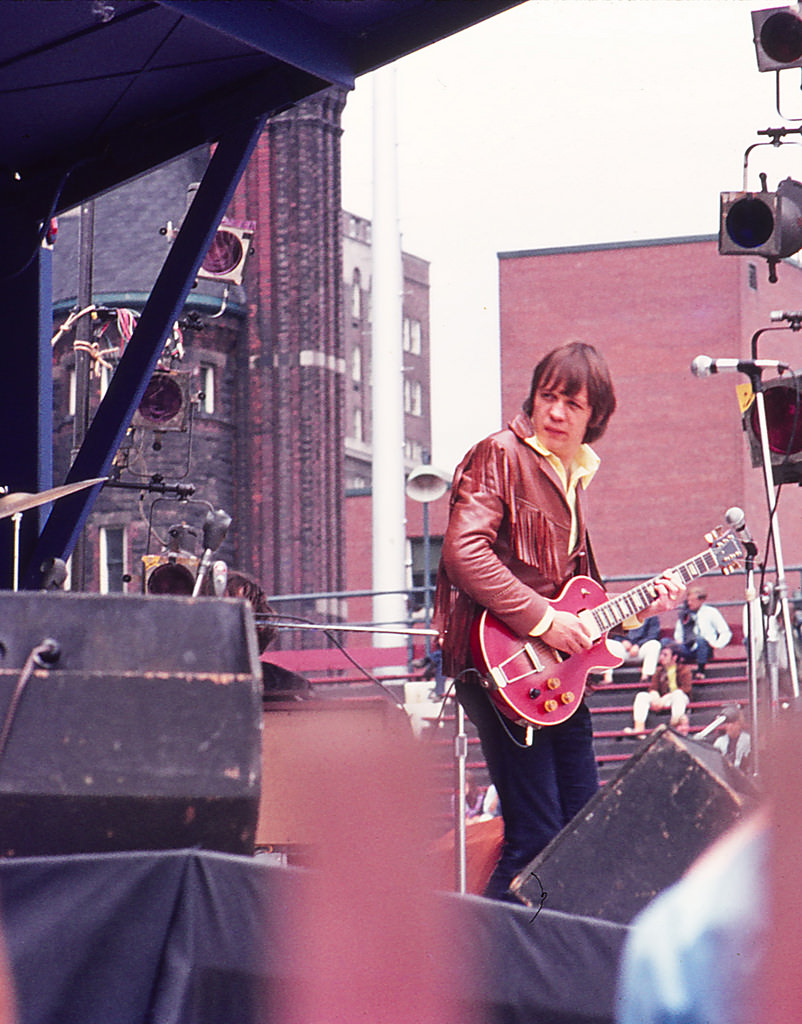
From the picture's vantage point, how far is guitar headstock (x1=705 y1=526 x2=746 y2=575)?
17.5ft

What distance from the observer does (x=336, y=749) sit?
9.88 ft

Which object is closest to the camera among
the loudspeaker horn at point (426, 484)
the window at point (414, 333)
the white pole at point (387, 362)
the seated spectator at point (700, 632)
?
the loudspeaker horn at point (426, 484)

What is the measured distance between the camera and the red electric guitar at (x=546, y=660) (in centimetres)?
377

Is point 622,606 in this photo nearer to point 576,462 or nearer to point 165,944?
point 576,462

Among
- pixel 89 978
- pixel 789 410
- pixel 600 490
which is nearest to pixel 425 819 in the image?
pixel 89 978

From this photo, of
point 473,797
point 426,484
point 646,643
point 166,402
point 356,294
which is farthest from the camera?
point 356,294

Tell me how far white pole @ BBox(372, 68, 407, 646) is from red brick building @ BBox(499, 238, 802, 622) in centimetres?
1331

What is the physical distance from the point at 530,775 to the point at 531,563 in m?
0.58

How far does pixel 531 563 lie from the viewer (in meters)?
3.90

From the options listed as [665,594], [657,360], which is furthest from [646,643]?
[657,360]

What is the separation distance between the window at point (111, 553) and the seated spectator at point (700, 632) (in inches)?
517

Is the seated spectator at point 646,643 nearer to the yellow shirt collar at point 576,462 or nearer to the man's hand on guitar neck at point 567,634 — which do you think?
the yellow shirt collar at point 576,462

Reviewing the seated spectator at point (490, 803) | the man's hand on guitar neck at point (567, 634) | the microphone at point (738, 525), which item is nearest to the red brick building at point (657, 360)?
the seated spectator at point (490, 803)

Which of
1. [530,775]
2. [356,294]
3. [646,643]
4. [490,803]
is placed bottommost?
[490,803]
